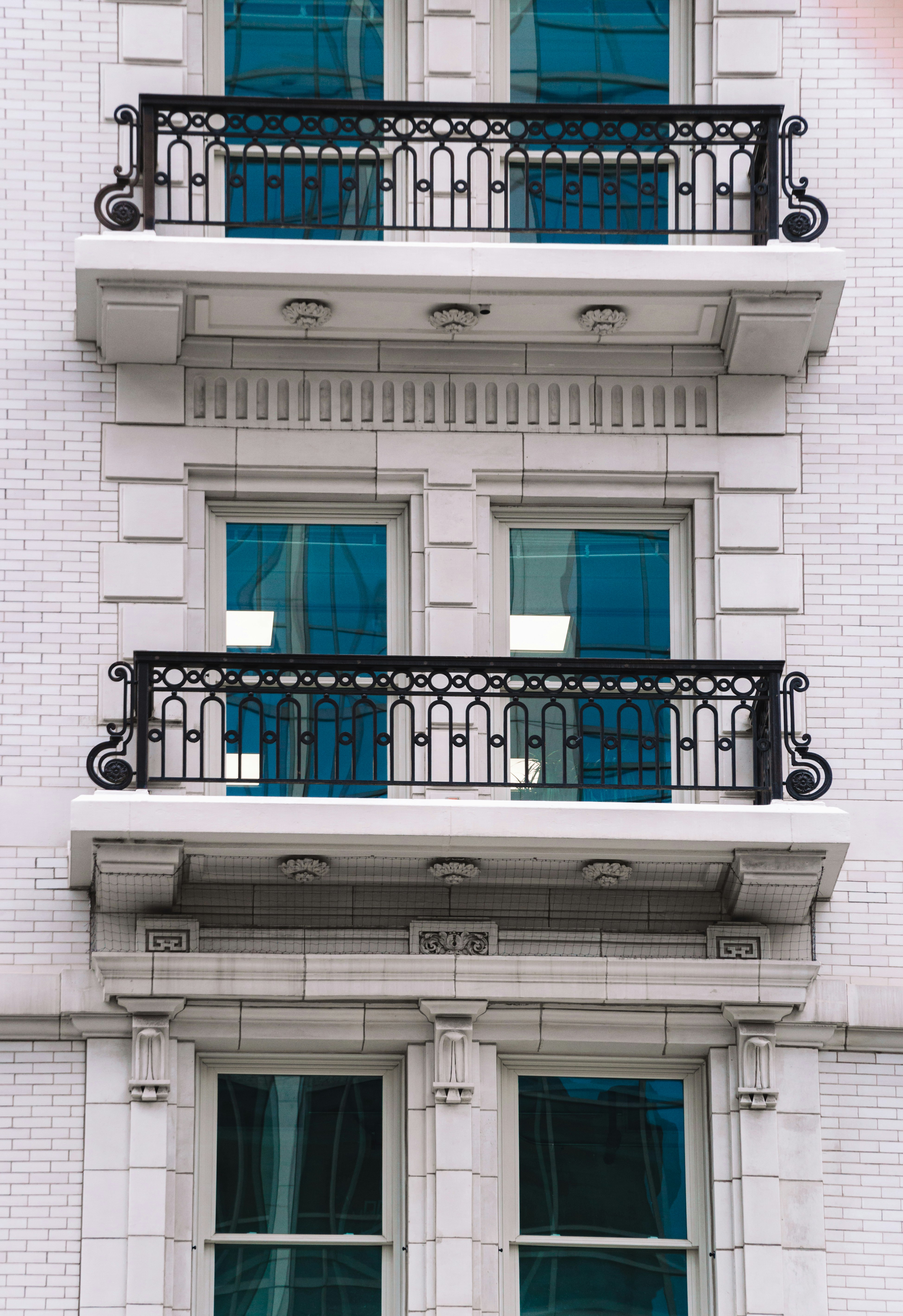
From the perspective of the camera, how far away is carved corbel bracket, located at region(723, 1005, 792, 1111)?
43.8 feet

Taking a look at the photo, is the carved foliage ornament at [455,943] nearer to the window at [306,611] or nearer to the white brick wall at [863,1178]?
the window at [306,611]

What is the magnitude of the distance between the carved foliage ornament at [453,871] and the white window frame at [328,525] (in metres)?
1.50

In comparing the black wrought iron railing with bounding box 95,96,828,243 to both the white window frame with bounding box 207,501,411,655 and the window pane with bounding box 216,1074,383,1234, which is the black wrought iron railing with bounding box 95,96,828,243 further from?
the window pane with bounding box 216,1074,383,1234

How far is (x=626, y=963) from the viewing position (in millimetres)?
13469

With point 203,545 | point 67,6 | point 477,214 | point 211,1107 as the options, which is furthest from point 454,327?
point 211,1107

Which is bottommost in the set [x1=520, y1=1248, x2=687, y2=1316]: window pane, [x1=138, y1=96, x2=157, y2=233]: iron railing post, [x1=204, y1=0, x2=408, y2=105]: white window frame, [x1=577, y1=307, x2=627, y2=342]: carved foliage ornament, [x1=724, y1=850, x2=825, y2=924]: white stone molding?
[x1=520, y1=1248, x2=687, y2=1316]: window pane

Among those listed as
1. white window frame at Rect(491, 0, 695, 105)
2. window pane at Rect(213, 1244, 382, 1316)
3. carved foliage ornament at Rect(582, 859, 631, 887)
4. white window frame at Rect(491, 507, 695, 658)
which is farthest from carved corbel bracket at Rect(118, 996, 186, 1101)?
white window frame at Rect(491, 0, 695, 105)

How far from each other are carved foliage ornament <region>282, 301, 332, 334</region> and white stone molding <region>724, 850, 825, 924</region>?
391 centimetres

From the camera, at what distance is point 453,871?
1337 centimetres

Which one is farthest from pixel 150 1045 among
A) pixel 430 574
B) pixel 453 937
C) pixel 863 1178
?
pixel 863 1178

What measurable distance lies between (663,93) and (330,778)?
4835 mm

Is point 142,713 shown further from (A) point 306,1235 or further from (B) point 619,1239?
A: (B) point 619,1239

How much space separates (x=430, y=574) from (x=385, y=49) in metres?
3.43

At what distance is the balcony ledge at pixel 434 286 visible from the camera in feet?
Answer: 45.7
